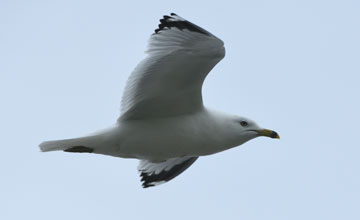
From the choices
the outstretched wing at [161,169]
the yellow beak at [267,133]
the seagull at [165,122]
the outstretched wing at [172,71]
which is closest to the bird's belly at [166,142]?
the seagull at [165,122]

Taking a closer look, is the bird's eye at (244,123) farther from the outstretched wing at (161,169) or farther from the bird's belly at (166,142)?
the outstretched wing at (161,169)

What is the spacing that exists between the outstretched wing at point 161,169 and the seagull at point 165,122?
95cm

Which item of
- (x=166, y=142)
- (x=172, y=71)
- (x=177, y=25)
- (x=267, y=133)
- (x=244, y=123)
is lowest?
(x=166, y=142)

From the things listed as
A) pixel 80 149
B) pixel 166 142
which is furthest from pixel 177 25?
pixel 80 149

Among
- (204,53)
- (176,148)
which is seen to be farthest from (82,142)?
(204,53)

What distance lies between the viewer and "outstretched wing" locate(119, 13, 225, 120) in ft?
33.0

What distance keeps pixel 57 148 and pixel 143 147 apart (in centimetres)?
115

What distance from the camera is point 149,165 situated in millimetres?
12234

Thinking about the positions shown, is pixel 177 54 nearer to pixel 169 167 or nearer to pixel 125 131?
pixel 125 131

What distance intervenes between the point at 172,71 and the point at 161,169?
231 cm

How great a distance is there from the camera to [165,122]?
11.0m

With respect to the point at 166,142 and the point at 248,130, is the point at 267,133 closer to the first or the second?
the point at 248,130

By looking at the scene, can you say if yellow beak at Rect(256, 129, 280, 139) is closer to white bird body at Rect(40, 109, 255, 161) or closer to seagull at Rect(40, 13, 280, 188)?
seagull at Rect(40, 13, 280, 188)

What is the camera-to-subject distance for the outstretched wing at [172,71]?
10047 mm
